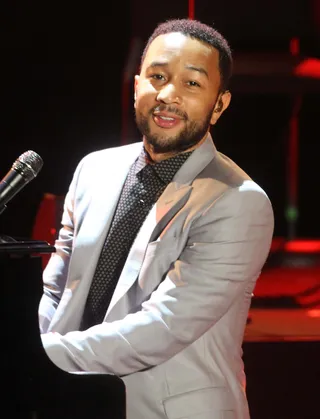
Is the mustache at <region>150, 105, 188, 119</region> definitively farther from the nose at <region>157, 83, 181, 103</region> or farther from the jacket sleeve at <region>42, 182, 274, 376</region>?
the jacket sleeve at <region>42, 182, 274, 376</region>

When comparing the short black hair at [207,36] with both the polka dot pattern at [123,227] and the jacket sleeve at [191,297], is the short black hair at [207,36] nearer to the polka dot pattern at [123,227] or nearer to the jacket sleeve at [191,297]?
the polka dot pattern at [123,227]

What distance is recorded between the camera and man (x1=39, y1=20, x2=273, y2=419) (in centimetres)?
209

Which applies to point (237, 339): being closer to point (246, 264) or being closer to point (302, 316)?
point (246, 264)

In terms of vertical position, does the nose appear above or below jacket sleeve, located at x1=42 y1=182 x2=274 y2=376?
above

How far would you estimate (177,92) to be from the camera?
7.45ft

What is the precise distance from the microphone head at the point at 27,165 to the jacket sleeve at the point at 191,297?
0.43m

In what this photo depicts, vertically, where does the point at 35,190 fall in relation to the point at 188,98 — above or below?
below

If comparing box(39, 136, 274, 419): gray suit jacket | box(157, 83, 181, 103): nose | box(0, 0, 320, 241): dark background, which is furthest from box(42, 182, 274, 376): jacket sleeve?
box(0, 0, 320, 241): dark background

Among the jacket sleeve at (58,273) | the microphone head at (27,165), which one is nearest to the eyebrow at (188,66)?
the jacket sleeve at (58,273)

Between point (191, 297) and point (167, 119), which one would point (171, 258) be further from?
point (167, 119)

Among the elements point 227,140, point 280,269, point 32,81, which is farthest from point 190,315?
point 227,140

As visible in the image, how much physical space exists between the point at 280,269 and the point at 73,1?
7.58 ft

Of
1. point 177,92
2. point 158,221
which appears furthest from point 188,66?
point 158,221

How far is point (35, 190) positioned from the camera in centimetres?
428
